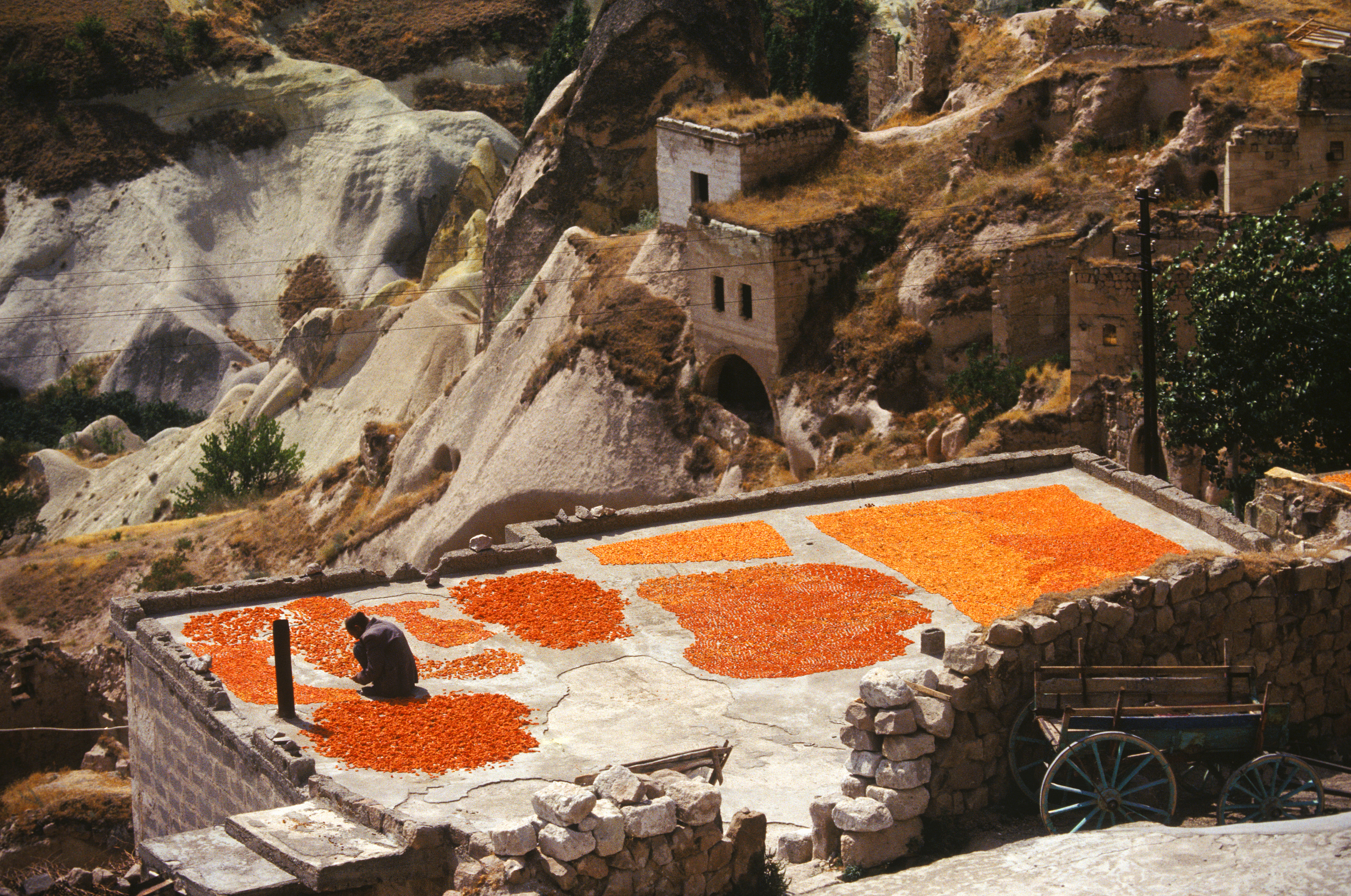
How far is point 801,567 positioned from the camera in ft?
77.6

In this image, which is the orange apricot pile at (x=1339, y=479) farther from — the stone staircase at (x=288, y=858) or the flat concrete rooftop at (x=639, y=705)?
the stone staircase at (x=288, y=858)

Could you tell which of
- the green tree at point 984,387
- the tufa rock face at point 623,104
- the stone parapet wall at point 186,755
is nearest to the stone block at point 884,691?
the stone parapet wall at point 186,755

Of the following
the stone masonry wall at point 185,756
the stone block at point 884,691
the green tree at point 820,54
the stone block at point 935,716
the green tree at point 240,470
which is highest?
the green tree at point 820,54

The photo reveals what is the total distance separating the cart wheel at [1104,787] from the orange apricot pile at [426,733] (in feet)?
21.0

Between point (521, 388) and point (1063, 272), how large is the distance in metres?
18.7

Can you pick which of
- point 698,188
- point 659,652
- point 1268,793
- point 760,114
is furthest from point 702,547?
point 760,114

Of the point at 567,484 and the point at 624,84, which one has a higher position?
the point at 624,84

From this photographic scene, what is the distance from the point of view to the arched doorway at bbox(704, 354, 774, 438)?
44500mm

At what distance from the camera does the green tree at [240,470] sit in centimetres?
6100

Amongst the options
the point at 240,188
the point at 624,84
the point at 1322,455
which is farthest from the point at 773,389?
the point at 240,188

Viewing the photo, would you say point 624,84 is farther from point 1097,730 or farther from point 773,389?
point 1097,730

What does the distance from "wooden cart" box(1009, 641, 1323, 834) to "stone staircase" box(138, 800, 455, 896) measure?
6.06m

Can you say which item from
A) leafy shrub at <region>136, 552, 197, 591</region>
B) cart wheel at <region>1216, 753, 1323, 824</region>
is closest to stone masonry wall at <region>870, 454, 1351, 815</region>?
cart wheel at <region>1216, 753, 1323, 824</region>

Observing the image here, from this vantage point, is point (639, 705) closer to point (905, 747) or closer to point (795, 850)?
point (795, 850)
